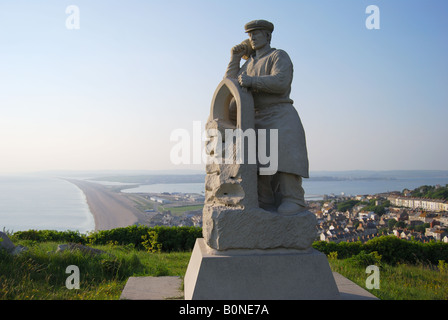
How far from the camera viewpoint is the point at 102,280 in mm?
4801

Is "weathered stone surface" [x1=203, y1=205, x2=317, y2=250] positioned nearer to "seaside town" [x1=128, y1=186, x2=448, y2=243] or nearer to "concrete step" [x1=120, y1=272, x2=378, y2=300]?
"concrete step" [x1=120, y1=272, x2=378, y2=300]

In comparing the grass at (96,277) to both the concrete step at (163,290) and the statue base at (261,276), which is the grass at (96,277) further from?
the statue base at (261,276)

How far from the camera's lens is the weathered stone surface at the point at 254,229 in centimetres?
356

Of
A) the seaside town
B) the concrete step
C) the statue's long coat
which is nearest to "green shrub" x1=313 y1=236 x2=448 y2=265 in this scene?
the seaside town

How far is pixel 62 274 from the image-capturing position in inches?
188

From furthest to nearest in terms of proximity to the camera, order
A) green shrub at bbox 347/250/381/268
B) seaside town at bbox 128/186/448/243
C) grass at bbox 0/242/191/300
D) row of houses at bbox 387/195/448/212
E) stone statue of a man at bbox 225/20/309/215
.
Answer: row of houses at bbox 387/195/448/212, seaside town at bbox 128/186/448/243, green shrub at bbox 347/250/381/268, grass at bbox 0/242/191/300, stone statue of a man at bbox 225/20/309/215

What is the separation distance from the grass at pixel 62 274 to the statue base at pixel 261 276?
4.20 ft

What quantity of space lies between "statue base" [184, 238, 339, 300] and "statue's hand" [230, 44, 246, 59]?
7.90 ft

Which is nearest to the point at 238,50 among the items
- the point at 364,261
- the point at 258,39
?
the point at 258,39

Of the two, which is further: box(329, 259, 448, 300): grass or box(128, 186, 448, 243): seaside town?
box(128, 186, 448, 243): seaside town

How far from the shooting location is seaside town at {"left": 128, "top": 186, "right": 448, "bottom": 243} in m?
8.59

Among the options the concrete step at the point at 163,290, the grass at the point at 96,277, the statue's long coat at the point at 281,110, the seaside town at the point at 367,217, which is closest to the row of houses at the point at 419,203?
the seaside town at the point at 367,217

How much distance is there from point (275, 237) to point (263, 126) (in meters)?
1.22
